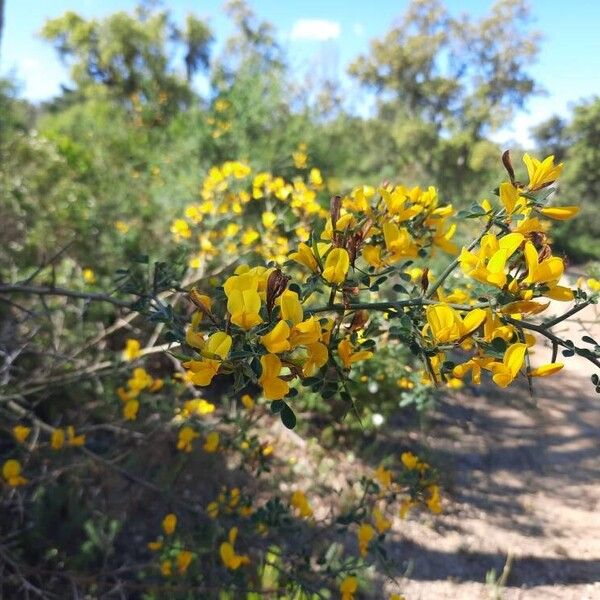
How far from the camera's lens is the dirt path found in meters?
2.53

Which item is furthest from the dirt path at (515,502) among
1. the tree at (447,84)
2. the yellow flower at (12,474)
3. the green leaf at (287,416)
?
the tree at (447,84)

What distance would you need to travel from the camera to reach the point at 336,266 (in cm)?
71

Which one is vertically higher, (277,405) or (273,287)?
(273,287)

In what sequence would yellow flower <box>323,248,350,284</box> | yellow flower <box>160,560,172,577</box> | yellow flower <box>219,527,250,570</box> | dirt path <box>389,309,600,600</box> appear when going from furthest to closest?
dirt path <box>389,309,600,600</box>, yellow flower <box>160,560,172,577</box>, yellow flower <box>219,527,250,570</box>, yellow flower <box>323,248,350,284</box>

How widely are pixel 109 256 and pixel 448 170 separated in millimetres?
11296

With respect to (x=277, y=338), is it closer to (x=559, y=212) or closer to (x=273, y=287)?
(x=273, y=287)

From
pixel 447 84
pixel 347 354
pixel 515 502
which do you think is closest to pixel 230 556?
pixel 347 354

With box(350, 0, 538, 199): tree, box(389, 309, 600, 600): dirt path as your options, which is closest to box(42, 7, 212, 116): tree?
box(350, 0, 538, 199): tree

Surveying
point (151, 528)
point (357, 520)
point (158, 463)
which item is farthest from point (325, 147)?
point (357, 520)

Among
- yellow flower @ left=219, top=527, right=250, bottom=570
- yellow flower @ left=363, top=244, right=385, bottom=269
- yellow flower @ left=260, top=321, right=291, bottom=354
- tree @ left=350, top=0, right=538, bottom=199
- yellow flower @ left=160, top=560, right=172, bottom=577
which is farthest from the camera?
tree @ left=350, top=0, right=538, bottom=199

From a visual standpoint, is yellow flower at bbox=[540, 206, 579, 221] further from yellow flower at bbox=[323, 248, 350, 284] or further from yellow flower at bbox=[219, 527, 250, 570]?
yellow flower at bbox=[219, 527, 250, 570]

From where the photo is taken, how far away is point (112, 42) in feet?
51.8

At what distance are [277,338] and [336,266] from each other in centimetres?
18

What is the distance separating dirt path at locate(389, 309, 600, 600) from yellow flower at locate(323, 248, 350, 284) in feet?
4.87
